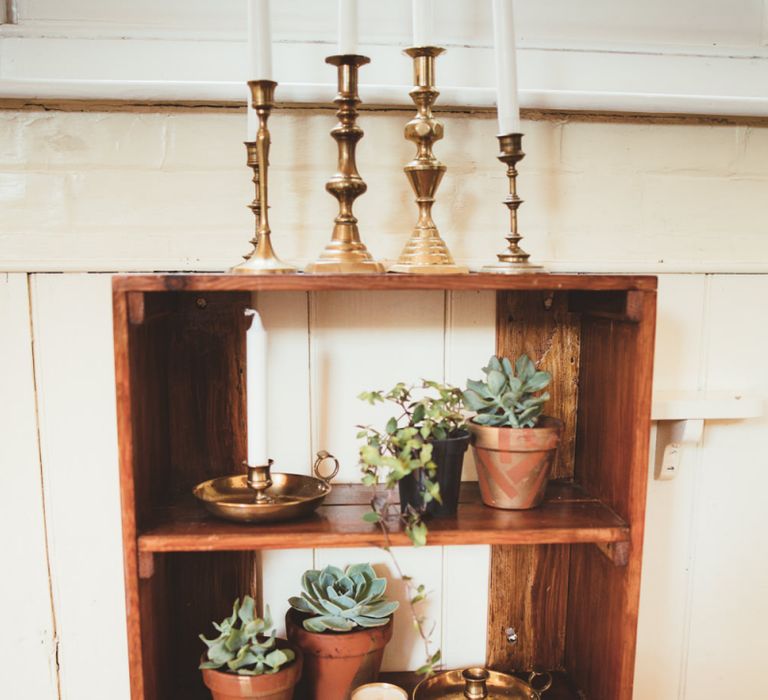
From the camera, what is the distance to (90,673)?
129 cm

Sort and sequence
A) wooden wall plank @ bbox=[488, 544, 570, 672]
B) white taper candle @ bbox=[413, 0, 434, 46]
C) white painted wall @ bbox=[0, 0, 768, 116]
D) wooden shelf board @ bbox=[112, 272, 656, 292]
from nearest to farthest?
wooden shelf board @ bbox=[112, 272, 656, 292] < white taper candle @ bbox=[413, 0, 434, 46] < white painted wall @ bbox=[0, 0, 768, 116] < wooden wall plank @ bbox=[488, 544, 570, 672]

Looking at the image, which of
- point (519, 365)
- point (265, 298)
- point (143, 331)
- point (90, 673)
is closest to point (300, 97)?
point (265, 298)

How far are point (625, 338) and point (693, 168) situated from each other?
43 cm

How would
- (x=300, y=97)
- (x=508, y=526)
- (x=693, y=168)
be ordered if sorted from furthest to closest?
(x=693, y=168) → (x=300, y=97) → (x=508, y=526)

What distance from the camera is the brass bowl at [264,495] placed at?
3.43 feet

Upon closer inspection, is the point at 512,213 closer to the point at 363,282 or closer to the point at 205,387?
the point at 363,282

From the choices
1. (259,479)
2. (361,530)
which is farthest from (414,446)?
(259,479)

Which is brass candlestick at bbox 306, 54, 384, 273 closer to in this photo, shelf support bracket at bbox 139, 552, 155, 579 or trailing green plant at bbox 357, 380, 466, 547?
trailing green plant at bbox 357, 380, 466, 547

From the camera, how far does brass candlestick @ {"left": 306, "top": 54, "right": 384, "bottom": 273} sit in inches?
42.3

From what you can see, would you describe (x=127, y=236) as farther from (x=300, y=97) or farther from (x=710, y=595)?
(x=710, y=595)

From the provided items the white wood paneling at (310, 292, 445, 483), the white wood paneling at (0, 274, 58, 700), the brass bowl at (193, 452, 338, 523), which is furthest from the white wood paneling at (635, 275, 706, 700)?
the white wood paneling at (0, 274, 58, 700)

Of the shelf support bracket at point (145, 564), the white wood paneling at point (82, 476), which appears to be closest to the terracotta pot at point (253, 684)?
the shelf support bracket at point (145, 564)

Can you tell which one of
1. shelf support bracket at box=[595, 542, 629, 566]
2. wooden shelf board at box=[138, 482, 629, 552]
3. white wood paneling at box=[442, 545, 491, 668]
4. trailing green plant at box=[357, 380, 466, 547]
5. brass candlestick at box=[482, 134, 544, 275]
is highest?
brass candlestick at box=[482, 134, 544, 275]

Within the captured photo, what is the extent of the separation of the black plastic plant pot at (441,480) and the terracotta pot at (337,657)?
9.6 inches
